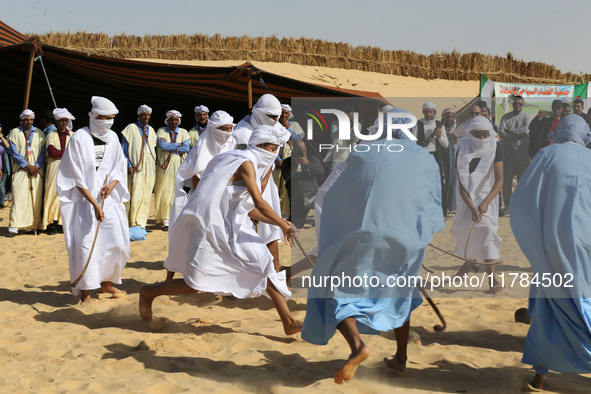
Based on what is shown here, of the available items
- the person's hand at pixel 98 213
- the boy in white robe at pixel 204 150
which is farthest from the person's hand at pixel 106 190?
the boy in white robe at pixel 204 150

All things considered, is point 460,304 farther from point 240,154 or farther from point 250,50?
point 250,50

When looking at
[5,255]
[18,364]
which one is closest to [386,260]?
[18,364]

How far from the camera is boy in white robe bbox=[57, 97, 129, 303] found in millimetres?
5613

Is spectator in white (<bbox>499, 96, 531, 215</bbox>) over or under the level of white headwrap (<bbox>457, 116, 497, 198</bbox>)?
over

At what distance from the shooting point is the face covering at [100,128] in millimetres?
5734

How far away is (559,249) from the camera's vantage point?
12.1ft

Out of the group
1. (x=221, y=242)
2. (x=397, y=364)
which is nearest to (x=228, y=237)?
(x=221, y=242)

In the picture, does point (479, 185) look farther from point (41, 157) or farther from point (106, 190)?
point (41, 157)

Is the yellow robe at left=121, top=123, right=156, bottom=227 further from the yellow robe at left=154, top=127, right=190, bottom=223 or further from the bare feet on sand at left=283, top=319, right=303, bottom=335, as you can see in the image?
the bare feet on sand at left=283, top=319, right=303, bottom=335

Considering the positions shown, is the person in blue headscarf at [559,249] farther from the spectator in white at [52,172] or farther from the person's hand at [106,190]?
the spectator in white at [52,172]

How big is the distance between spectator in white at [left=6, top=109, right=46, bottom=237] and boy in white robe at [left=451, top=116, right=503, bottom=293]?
618 cm

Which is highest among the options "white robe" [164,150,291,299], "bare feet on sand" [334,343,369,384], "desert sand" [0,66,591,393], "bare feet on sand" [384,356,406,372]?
"white robe" [164,150,291,299]

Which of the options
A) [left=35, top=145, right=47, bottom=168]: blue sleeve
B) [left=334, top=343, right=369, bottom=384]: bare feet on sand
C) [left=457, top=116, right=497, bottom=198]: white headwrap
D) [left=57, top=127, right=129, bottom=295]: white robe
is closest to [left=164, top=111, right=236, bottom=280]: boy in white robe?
[left=57, top=127, right=129, bottom=295]: white robe

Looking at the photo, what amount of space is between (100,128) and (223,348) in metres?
2.32
